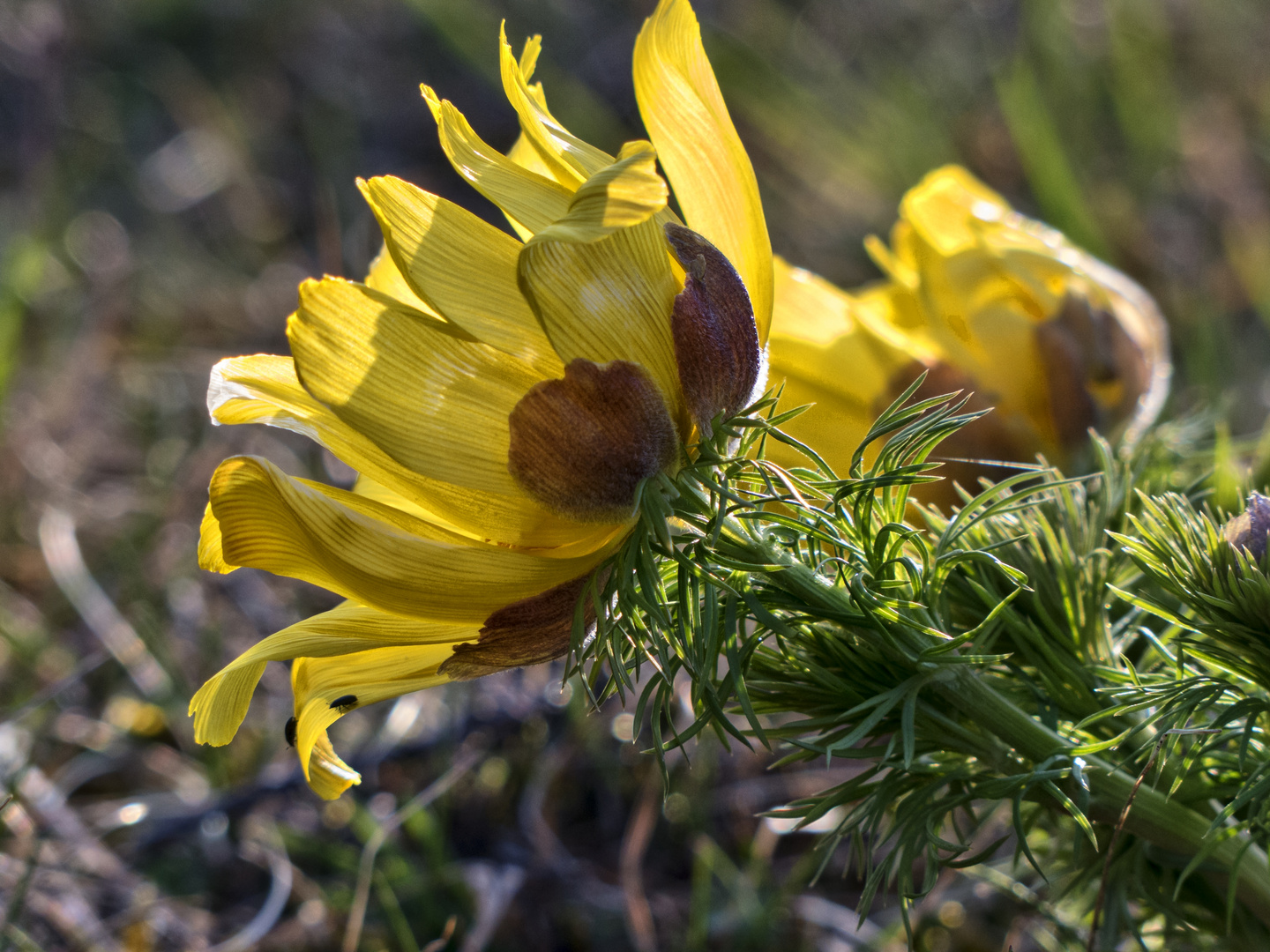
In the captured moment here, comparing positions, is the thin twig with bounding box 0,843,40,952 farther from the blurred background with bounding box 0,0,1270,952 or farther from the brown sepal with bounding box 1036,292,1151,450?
the brown sepal with bounding box 1036,292,1151,450

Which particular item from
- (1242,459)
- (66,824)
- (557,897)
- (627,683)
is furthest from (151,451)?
(1242,459)

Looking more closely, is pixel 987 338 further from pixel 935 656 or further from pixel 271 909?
pixel 271 909

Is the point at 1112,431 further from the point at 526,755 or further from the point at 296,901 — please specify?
the point at 296,901

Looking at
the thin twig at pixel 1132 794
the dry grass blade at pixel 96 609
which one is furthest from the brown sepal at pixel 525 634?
the dry grass blade at pixel 96 609

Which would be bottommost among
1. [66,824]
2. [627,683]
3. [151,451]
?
[151,451]

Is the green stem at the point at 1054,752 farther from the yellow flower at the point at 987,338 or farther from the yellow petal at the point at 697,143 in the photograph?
the yellow flower at the point at 987,338

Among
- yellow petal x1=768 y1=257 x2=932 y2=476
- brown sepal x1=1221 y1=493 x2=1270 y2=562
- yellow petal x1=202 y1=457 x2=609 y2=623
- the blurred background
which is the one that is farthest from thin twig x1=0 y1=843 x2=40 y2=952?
brown sepal x1=1221 y1=493 x2=1270 y2=562

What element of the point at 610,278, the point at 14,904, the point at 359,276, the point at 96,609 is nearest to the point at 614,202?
the point at 610,278
